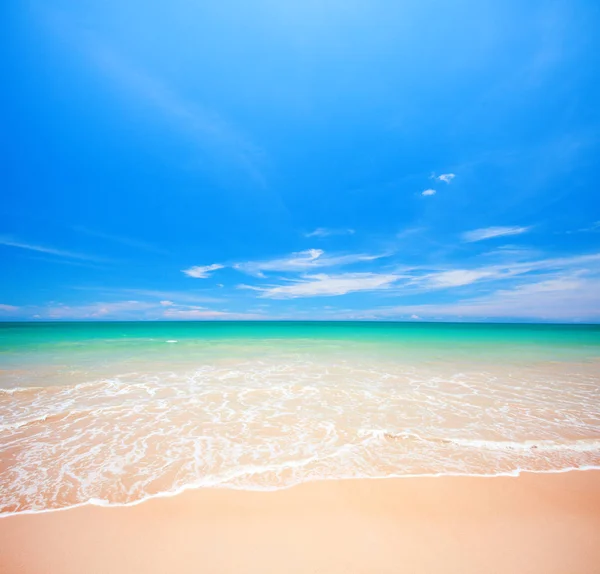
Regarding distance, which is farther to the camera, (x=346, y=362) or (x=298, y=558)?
(x=346, y=362)

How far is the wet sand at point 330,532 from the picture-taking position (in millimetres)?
2875

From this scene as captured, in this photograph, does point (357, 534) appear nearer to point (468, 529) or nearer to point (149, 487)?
point (468, 529)

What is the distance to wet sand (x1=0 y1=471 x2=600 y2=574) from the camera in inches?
113

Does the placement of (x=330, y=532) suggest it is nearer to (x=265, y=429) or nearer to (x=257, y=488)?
(x=257, y=488)

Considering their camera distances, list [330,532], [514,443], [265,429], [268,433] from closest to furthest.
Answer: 1. [330,532]
2. [514,443]
3. [268,433]
4. [265,429]

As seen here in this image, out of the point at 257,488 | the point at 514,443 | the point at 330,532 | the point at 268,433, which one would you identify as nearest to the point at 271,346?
the point at 268,433

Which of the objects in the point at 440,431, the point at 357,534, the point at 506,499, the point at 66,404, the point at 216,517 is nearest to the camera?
the point at 357,534

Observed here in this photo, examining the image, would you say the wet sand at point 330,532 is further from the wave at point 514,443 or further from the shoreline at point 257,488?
the wave at point 514,443

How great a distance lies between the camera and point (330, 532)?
332 centimetres

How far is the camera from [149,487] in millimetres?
4164

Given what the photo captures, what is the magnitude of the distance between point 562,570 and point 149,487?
17.4ft

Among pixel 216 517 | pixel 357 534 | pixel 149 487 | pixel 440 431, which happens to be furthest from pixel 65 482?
pixel 440 431

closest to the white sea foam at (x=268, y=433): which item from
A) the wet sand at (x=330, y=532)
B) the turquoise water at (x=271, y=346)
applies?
the wet sand at (x=330, y=532)

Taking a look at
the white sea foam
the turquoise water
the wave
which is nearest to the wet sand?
the white sea foam
